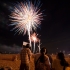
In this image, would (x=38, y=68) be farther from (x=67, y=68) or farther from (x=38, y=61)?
(x=67, y=68)

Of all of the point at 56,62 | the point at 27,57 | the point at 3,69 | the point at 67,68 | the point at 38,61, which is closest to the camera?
the point at 67,68

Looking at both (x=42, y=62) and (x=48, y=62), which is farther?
(x=48, y=62)

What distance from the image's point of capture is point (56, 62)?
704cm

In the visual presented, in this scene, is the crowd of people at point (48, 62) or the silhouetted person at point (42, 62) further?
the silhouetted person at point (42, 62)

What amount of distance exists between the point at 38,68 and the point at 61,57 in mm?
945

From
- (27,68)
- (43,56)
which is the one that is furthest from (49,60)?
(27,68)

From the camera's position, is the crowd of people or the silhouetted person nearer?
the crowd of people

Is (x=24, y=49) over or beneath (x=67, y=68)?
over

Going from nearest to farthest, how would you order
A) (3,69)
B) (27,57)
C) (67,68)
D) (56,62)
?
(67,68) < (56,62) < (27,57) < (3,69)

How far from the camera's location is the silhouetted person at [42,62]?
7.46m

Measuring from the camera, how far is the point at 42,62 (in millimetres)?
7512

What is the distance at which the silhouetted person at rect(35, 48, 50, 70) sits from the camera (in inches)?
294

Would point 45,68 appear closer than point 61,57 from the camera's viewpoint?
No

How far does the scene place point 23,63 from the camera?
9305 mm
